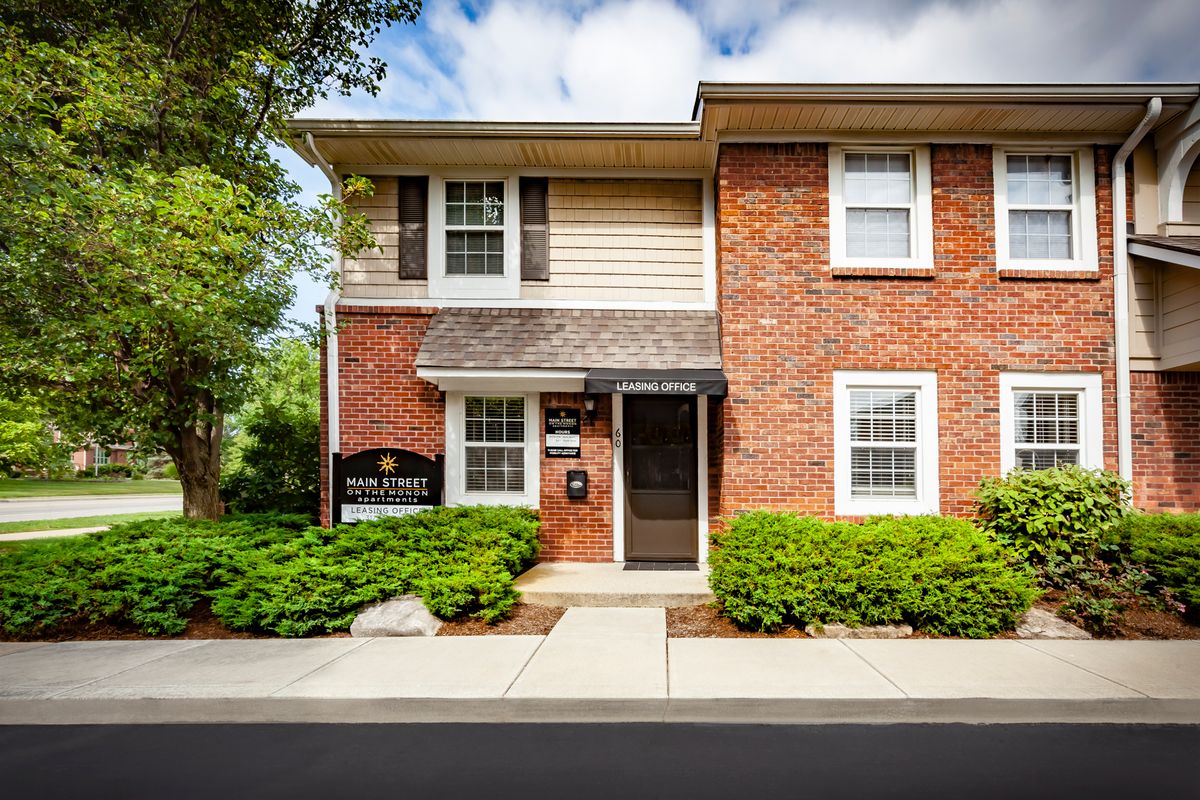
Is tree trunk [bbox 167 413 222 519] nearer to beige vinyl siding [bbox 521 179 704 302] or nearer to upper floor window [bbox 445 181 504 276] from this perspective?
upper floor window [bbox 445 181 504 276]

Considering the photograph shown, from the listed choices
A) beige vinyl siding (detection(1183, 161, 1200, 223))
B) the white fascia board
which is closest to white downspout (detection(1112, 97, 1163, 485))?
beige vinyl siding (detection(1183, 161, 1200, 223))

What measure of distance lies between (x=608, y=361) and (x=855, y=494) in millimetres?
3425

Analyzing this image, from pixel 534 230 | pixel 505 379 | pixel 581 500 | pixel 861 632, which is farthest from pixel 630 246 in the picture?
pixel 861 632

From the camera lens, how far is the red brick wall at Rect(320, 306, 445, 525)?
316 inches

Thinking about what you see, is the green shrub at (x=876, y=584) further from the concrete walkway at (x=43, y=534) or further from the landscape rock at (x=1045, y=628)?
the concrete walkway at (x=43, y=534)

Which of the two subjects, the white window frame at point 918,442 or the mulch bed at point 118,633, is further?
the white window frame at point 918,442

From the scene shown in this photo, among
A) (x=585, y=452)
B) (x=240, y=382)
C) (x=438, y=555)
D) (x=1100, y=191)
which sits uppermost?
(x=1100, y=191)

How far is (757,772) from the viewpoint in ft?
10.7

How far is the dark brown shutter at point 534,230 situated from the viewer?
27.1 ft

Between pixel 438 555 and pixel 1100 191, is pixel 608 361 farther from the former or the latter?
pixel 1100 191

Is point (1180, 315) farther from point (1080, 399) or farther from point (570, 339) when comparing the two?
point (570, 339)

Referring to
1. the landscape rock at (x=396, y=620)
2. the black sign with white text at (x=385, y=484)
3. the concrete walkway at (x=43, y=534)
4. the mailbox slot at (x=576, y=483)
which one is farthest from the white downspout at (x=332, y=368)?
the concrete walkway at (x=43, y=534)

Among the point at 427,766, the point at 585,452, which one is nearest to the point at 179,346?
the point at 585,452

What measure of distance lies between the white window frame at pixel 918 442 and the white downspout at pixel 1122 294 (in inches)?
A: 87.3
